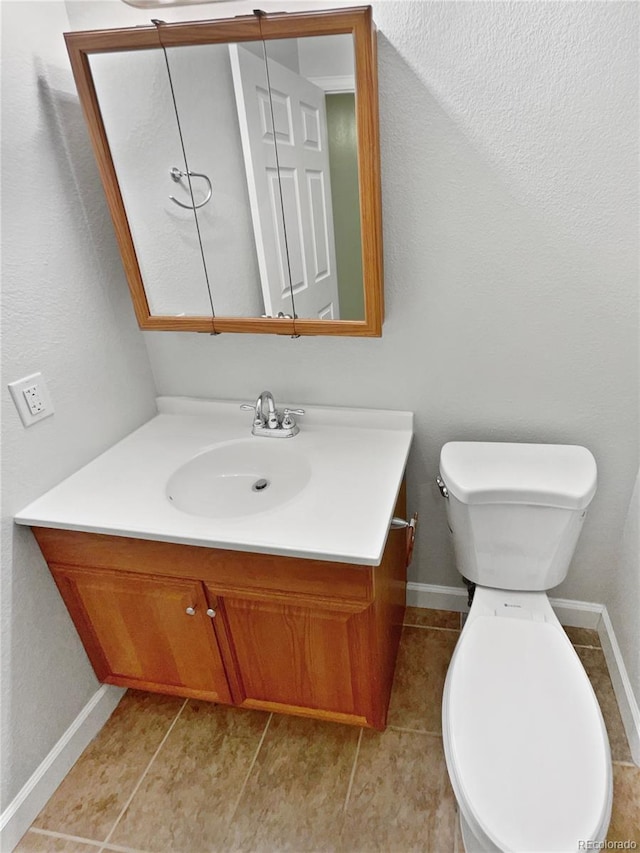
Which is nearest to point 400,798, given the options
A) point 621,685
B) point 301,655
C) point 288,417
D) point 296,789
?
point 296,789

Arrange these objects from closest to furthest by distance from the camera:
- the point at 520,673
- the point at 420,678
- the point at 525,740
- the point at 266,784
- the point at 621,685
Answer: the point at 525,740, the point at 520,673, the point at 266,784, the point at 621,685, the point at 420,678

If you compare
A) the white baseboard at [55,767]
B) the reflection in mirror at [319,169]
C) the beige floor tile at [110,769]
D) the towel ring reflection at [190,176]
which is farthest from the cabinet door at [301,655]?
the towel ring reflection at [190,176]

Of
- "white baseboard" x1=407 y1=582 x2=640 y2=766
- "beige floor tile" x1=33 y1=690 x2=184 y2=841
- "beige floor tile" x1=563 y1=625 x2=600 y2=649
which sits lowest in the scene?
"beige floor tile" x1=33 y1=690 x2=184 y2=841

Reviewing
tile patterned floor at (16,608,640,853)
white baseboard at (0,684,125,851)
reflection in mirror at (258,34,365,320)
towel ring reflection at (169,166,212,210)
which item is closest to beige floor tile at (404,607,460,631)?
tile patterned floor at (16,608,640,853)

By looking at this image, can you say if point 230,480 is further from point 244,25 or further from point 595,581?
point 595,581

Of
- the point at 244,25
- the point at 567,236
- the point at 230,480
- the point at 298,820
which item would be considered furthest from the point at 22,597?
the point at 567,236

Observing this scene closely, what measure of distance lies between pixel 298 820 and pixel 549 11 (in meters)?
1.98

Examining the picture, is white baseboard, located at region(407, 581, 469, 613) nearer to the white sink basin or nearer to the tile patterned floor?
the tile patterned floor

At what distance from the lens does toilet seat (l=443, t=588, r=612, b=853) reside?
2.93 ft

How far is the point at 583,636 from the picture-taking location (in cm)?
170

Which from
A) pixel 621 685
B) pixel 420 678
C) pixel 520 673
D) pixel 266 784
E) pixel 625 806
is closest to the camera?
pixel 520 673

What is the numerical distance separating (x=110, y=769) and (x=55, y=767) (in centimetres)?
15

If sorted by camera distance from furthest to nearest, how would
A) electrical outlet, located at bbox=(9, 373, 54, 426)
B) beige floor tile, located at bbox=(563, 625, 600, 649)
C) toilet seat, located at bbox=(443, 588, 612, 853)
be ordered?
1. beige floor tile, located at bbox=(563, 625, 600, 649)
2. electrical outlet, located at bbox=(9, 373, 54, 426)
3. toilet seat, located at bbox=(443, 588, 612, 853)

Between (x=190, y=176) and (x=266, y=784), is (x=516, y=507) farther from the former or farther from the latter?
(x=190, y=176)
